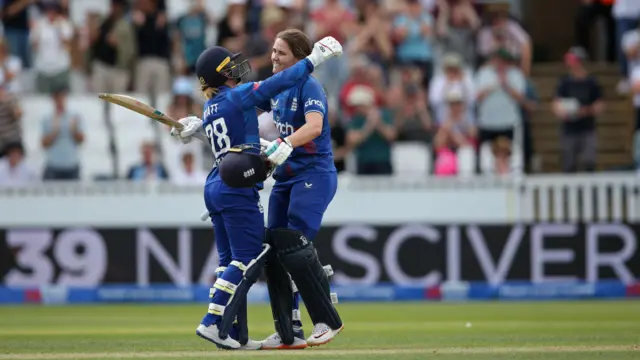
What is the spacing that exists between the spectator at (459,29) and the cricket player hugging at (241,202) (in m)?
10.8

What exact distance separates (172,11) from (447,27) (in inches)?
161

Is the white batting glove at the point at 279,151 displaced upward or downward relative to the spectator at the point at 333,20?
downward

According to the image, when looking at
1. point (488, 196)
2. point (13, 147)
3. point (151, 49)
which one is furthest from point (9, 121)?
point (488, 196)

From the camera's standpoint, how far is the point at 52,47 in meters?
18.2

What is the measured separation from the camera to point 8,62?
17984 mm

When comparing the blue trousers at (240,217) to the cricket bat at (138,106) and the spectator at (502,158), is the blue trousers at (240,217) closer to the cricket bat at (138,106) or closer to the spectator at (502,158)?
the cricket bat at (138,106)

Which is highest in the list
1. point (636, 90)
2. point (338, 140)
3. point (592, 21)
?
point (592, 21)

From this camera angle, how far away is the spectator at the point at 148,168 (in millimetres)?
16562

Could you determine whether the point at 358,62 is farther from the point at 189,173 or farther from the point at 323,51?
the point at 323,51

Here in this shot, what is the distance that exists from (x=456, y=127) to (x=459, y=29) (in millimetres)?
2761

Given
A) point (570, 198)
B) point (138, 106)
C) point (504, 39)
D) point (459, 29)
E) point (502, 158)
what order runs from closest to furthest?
point (138, 106), point (570, 198), point (502, 158), point (504, 39), point (459, 29)

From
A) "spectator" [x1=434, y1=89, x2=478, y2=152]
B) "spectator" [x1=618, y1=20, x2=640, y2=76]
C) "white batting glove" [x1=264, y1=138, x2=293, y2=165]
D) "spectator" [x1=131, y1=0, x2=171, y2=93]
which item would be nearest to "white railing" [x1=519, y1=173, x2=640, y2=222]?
"spectator" [x1=434, y1=89, x2=478, y2=152]

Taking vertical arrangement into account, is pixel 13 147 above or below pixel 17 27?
below

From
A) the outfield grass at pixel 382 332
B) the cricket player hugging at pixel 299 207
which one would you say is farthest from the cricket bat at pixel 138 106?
the outfield grass at pixel 382 332
